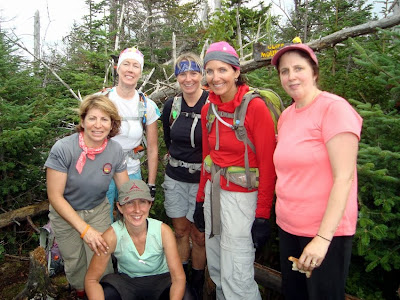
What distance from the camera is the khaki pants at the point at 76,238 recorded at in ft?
10.8

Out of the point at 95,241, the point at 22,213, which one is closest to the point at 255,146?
the point at 95,241

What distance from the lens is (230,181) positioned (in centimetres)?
290

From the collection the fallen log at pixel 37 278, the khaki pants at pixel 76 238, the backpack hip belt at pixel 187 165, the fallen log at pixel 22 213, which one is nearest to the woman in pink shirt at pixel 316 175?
the backpack hip belt at pixel 187 165

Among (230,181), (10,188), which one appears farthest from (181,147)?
(10,188)

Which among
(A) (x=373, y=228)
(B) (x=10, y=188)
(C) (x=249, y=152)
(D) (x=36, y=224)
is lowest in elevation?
(D) (x=36, y=224)

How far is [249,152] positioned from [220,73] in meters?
0.75

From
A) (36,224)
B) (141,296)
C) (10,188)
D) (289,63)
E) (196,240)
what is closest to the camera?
(289,63)

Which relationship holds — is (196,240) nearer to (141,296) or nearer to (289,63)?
(141,296)

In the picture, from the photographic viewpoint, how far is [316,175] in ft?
6.66

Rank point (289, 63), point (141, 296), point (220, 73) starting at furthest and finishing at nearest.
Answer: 1. point (141, 296)
2. point (220, 73)
3. point (289, 63)

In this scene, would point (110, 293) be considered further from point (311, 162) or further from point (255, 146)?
point (311, 162)

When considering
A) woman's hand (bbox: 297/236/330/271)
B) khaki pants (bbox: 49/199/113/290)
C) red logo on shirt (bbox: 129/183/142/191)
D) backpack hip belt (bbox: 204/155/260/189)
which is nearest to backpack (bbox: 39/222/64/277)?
khaki pants (bbox: 49/199/113/290)

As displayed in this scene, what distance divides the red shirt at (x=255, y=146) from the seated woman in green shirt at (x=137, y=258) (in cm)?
82

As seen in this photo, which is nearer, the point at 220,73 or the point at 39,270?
the point at 220,73
